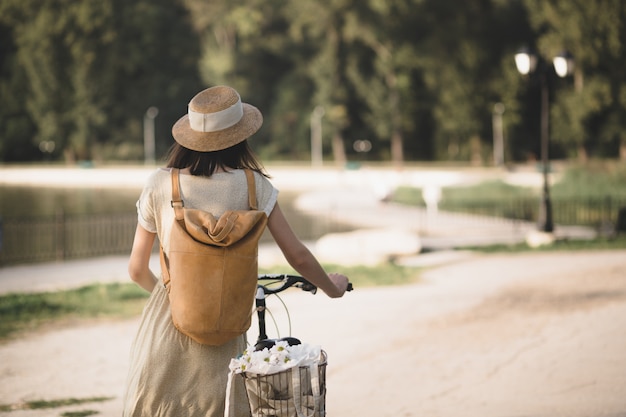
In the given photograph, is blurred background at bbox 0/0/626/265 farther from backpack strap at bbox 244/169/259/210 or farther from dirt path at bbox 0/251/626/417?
backpack strap at bbox 244/169/259/210

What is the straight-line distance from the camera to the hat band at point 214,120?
3223 millimetres

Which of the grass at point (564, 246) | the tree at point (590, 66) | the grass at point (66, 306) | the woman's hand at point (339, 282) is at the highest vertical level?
the tree at point (590, 66)

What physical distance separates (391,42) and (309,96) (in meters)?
10.9

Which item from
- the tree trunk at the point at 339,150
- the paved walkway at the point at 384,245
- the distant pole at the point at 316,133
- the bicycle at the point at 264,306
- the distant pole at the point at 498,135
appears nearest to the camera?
the bicycle at the point at 264,306

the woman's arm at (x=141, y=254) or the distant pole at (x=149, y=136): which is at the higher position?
the distant pole at (x=149, y=136)

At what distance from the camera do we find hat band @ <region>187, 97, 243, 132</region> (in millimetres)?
3223

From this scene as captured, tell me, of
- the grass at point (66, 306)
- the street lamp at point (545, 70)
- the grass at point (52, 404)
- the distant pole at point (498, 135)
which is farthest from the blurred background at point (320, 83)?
the grass at point (52, 404)

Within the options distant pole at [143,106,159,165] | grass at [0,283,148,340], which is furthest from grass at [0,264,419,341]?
distant pole at [143,106,159,165]

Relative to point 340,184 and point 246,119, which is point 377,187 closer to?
point 340,184

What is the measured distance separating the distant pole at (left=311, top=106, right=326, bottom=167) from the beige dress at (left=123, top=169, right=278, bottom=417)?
71303 millimetres

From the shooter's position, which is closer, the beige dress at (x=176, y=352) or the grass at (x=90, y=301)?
the beige dress at (x=176, y=352)

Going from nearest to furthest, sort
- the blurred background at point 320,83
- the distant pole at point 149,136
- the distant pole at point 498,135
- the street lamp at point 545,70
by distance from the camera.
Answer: the street lamp at point 545,70 < the blurred background at point 320,83 < the distant pole at point 498,135 < the distant pole at point 149,136

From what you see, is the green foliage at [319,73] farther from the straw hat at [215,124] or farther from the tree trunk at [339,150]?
the straw hat at [215,124]

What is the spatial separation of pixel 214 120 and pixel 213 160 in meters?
0.14
